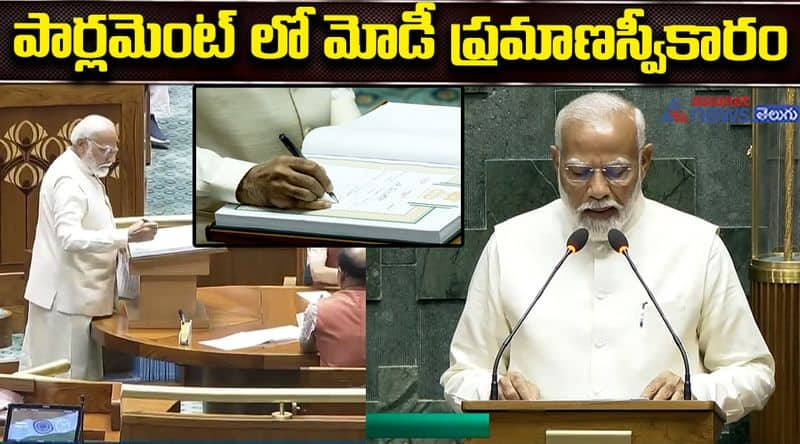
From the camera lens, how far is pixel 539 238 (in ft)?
19.1

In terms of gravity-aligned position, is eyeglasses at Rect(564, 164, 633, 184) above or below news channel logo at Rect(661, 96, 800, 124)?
below

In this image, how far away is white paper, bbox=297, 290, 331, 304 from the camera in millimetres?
5879

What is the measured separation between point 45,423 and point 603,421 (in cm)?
195

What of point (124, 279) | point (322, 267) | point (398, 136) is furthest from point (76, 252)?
point (398, 136)

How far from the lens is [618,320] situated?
18.4 ft

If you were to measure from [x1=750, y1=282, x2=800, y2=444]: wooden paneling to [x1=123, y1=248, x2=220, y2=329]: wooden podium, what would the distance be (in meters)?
2.06

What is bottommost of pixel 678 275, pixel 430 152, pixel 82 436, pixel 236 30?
pixel 82 436

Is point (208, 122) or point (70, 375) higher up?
point (208, 122)

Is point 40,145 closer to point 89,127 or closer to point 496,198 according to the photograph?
point 89,127

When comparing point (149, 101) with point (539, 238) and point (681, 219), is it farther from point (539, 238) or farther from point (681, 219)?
point (681, 219)

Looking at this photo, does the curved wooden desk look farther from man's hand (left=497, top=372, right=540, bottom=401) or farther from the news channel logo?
the news channel logo

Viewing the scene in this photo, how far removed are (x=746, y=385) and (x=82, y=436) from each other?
7.47 feet

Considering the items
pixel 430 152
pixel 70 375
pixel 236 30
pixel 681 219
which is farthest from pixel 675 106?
pixel 70 375

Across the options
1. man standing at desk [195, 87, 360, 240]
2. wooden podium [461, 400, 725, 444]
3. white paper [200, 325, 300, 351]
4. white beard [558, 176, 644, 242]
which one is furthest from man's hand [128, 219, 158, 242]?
wooden podium [461, 400, 725, 444]
